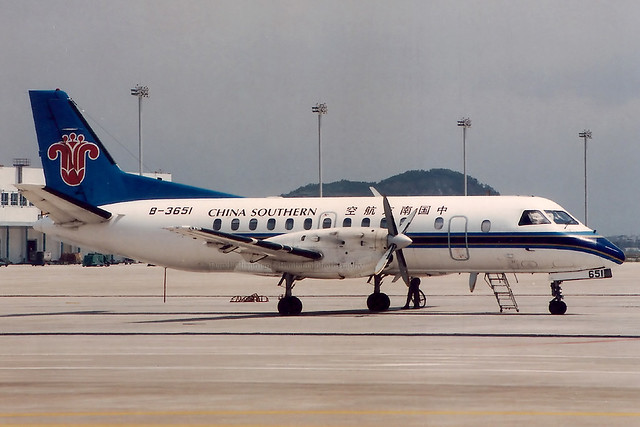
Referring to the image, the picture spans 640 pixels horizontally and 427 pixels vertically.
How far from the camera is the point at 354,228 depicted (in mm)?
28891

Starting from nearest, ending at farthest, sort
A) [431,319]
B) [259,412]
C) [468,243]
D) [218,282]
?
1. [259,412]
2. [431,319]
3. [468,243]
4. [218,282]

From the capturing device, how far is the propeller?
92.8 ft

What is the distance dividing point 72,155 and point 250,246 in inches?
394

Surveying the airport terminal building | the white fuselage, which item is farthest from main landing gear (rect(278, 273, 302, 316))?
the airport terminal building

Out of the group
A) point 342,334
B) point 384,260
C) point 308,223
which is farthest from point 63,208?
point 342,334

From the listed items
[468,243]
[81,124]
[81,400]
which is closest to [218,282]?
[81,124]

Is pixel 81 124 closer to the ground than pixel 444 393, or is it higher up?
higher up

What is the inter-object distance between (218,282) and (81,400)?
1860 inches

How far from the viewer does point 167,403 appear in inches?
481

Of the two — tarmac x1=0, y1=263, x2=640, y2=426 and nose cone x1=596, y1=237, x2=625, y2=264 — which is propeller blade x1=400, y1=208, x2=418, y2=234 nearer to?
tarmac x1=0, y1=263, x2=640, y2=426

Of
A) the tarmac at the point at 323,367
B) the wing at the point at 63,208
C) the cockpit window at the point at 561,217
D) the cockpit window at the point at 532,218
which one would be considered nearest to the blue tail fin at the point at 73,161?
the wing at the point at 63,208

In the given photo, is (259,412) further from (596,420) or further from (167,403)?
(596,420)

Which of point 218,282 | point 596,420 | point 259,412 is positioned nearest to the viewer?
point 596,420

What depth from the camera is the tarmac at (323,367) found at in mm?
11414
